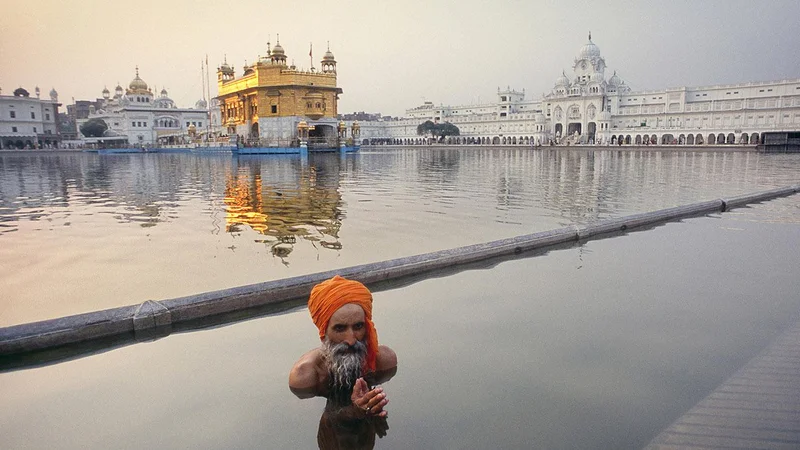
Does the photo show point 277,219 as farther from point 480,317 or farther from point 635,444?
point 635,444

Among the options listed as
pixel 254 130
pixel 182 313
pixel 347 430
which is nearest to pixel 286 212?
pixel 182 313

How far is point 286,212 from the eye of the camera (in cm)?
1141

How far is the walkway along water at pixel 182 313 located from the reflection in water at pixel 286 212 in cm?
184

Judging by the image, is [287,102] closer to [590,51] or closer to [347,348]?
[347,348]

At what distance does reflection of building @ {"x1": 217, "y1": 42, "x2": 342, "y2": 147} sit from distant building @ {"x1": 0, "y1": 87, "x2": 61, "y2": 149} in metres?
39.7

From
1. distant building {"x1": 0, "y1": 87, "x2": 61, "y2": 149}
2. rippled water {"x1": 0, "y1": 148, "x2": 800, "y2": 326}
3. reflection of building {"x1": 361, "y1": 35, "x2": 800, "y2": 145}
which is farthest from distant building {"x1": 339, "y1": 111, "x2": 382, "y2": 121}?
rippled water {"x1": 0, "y1": 148, "x2": 800, "y2": 326}

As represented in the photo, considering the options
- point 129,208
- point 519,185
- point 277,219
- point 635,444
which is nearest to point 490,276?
point 635,444

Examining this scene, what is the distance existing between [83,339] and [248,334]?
1305 mm

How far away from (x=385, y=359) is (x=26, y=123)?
90.4 metres

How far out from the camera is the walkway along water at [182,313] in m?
4.05

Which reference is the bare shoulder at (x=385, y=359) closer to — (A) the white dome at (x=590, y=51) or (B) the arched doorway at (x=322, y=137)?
(B) the arched doorway at (x=322, y=137)

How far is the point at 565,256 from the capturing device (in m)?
7.25

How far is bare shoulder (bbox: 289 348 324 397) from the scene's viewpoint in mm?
3371

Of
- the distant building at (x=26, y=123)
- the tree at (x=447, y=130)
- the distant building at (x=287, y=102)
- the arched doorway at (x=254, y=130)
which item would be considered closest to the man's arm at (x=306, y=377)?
the distant building at (x=287, y=102)
